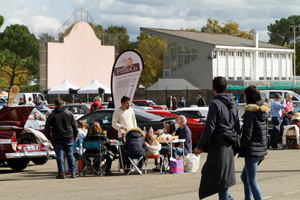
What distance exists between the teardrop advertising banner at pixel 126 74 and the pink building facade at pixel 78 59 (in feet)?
166

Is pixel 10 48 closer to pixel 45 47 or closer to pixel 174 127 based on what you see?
pixel 45 47

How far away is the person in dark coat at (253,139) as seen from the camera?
8047mm

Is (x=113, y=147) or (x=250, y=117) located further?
(x=113, y=147)

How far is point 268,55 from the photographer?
78.9 meters

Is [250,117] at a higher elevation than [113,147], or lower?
higher

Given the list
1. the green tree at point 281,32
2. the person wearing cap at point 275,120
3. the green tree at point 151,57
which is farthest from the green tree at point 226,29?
the person wearing cap at point 275,120

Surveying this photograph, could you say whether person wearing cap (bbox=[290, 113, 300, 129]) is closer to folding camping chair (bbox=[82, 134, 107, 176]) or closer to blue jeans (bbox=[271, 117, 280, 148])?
blue jeans (bbox=[271, 117, 280, 148])

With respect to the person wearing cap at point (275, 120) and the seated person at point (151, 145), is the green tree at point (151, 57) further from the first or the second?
the seated person at point (151, 145)

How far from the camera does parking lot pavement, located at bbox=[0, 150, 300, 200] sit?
10.5 meters

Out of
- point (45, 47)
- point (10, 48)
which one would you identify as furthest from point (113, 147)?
point (10, 48)

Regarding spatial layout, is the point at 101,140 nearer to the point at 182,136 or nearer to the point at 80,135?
the point at 80,135

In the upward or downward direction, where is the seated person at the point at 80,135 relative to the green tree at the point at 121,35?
downward

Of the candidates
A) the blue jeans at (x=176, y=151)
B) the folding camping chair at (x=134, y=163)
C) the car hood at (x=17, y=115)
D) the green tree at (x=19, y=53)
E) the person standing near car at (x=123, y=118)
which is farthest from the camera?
the green tree at (x=19, y=53)

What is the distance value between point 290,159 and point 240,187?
6.39 meters
